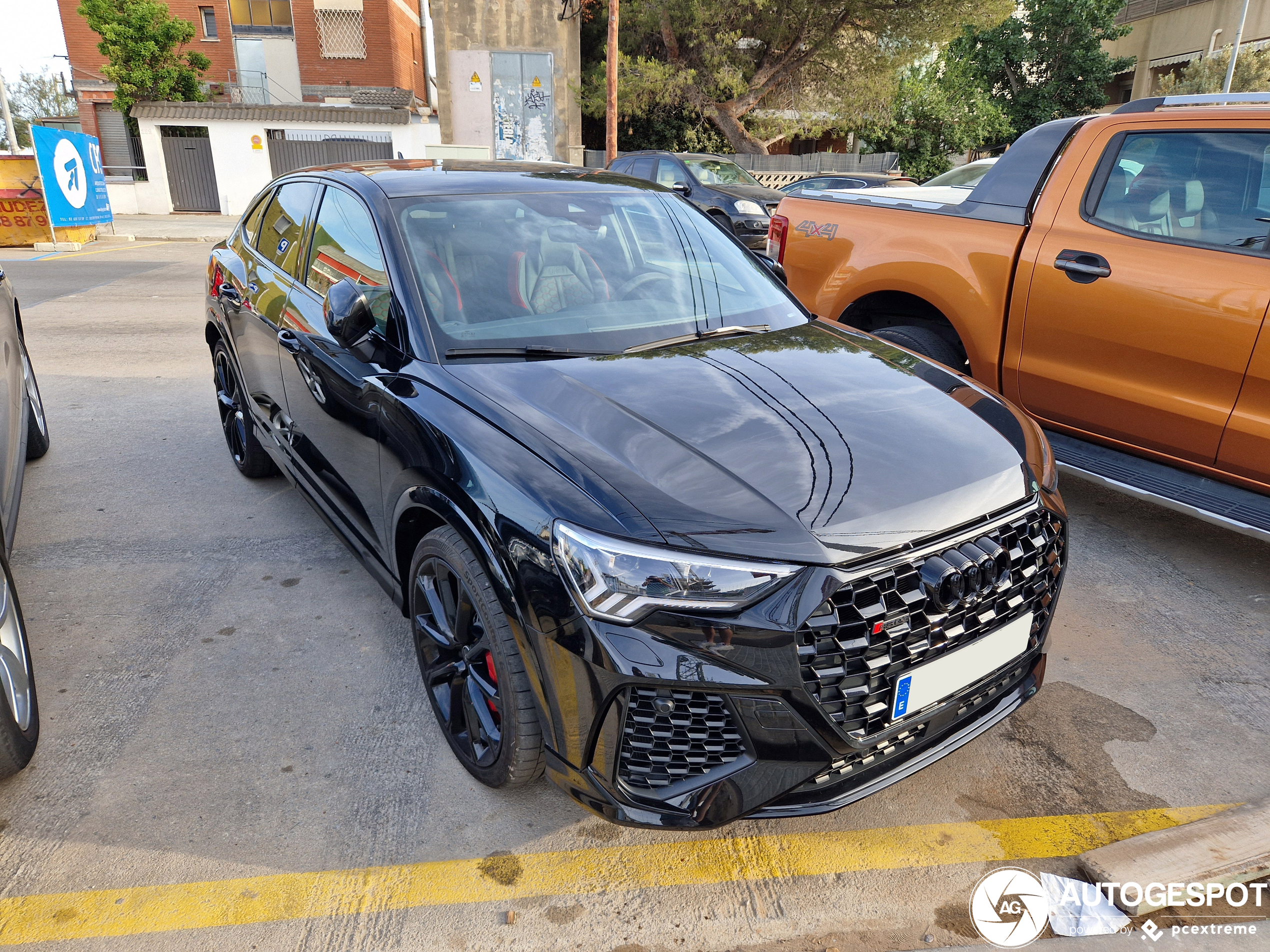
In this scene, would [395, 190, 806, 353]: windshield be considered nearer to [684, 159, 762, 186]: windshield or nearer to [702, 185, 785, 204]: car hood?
[702, 185, 785, 204]: car hood

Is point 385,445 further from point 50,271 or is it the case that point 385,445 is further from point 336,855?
point 50,271

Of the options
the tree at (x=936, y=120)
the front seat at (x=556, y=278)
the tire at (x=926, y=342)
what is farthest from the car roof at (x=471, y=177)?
the tree at (x=936, y=120)

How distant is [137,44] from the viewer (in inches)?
1029

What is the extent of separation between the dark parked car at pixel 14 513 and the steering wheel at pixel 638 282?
212cm

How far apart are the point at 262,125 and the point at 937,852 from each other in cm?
2850

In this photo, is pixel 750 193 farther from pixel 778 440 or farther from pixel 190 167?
pixel 190 167

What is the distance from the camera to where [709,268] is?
3350 mm

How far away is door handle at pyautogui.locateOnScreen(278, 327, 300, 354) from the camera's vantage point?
3.38 meters

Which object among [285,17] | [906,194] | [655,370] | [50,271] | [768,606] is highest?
[285,17]

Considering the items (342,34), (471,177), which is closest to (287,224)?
(471,177)

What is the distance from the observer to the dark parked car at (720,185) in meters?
14.3

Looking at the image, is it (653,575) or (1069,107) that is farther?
(1069,107)

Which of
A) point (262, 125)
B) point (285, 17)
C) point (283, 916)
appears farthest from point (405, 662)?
point (285, 17)

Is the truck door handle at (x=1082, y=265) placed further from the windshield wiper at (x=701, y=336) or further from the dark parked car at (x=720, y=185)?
the dark parked car at (x=720, y=185)
